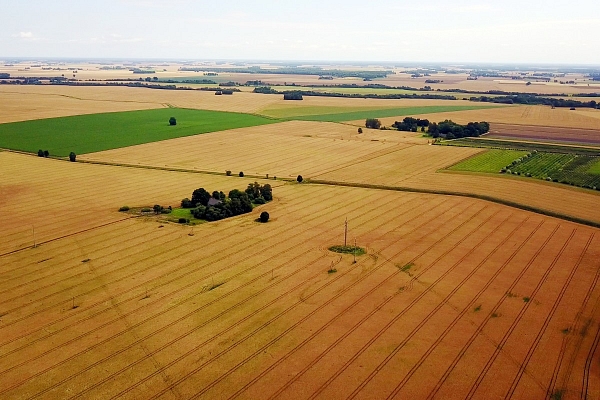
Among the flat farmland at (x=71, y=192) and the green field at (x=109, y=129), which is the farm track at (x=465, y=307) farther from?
the green field at (x=109, y=129)

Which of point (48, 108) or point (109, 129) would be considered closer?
point (109, 129)

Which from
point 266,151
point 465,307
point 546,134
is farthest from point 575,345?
point 546,134

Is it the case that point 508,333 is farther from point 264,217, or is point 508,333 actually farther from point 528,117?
point 528,117

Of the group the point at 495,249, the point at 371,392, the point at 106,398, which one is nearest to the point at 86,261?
the point at 106,398

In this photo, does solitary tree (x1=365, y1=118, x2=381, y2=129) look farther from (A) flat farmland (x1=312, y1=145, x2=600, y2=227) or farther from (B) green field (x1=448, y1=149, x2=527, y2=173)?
(B) green field (x1=448, y1=149, x2=527, y2=173)

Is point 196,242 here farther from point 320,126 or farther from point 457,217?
point 320,126

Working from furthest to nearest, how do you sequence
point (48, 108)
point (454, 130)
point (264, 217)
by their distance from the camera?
point (48, 108) → point (454, 130) → point (264, 217)

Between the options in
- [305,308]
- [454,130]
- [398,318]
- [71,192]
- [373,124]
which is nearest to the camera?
[398,318]
